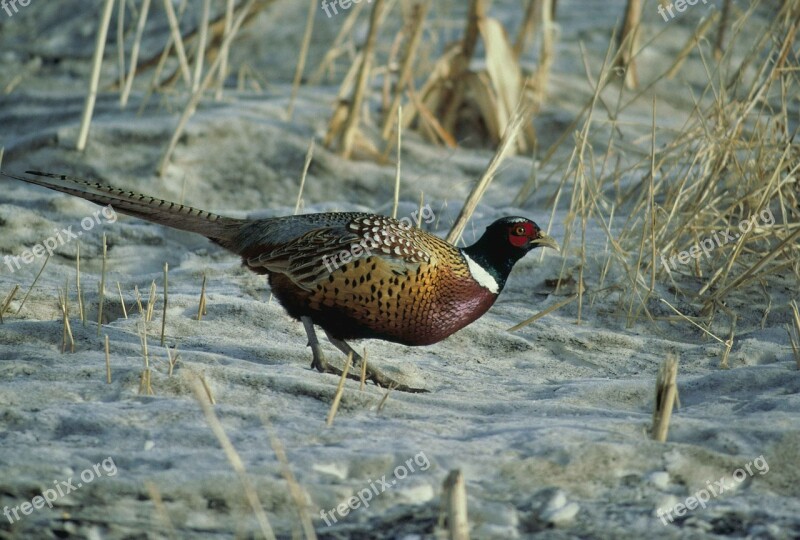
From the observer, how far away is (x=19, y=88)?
25.3ft

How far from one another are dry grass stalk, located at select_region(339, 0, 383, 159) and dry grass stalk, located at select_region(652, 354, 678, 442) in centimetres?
393

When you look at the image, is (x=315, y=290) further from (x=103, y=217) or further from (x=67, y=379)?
(x=103, y=217)

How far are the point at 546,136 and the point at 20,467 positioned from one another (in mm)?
5384

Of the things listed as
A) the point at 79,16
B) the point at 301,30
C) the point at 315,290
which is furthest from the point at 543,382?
the point at 79,16

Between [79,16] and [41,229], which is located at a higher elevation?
[79,16]

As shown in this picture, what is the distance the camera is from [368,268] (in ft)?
11.6

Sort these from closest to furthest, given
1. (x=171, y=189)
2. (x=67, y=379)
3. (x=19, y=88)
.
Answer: (x=67, y=379), (x=171, y=189), (x=19, y=88)

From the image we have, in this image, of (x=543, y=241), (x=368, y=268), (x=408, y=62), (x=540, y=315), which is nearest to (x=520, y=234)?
(x=543, y=241)

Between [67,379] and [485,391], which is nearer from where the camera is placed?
[67,379]

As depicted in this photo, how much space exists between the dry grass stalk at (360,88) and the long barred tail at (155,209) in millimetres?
2497

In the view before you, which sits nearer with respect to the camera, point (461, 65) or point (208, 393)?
point (208, 393)

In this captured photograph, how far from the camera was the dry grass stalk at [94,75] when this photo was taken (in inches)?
230

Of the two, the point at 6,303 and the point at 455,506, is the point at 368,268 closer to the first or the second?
the point at 6,303

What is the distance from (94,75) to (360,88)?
1590mm
